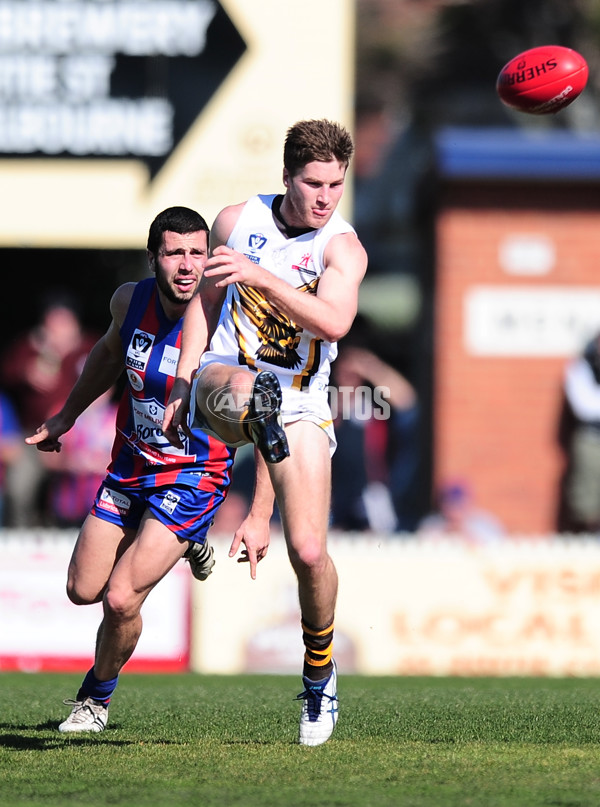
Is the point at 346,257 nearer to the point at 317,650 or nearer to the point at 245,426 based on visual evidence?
the point at 245,426

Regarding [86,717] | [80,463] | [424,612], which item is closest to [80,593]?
[86,717]

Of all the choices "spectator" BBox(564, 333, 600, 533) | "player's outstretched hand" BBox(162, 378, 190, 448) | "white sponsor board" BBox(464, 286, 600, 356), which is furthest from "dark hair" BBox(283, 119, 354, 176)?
"white sponsor board" BBox(464, 286, 600, 356)

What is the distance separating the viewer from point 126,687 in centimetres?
905

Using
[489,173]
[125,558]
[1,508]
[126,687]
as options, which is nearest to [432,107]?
[489,173]

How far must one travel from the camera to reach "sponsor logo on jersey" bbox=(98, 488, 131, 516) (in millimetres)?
6488

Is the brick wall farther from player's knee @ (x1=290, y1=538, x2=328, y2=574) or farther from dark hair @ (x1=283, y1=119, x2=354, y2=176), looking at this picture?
dark hair @ (x1=283, y1=119, x2=354, y2=176)

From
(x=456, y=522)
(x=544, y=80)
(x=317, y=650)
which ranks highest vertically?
(x=544, y=80)

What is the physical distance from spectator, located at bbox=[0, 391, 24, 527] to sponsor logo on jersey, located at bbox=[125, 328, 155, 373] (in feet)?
19.3

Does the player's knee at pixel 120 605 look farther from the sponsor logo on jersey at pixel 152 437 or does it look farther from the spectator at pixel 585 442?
the spectator at pixel 585 442

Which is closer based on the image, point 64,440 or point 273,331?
point 273,331

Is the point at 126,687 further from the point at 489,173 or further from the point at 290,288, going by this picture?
the point at 489,173

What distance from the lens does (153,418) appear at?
642cm

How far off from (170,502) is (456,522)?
6.30 meters

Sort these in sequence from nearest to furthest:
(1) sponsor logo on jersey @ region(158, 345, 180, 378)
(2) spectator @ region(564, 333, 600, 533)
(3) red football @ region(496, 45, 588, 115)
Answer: (1) sponsor logo on jersey @ region(158, 345, 180, 378), (3) red football @ region(496, 45, 588, 115), (2) spectator @ region(564, 333, 600, 533)
